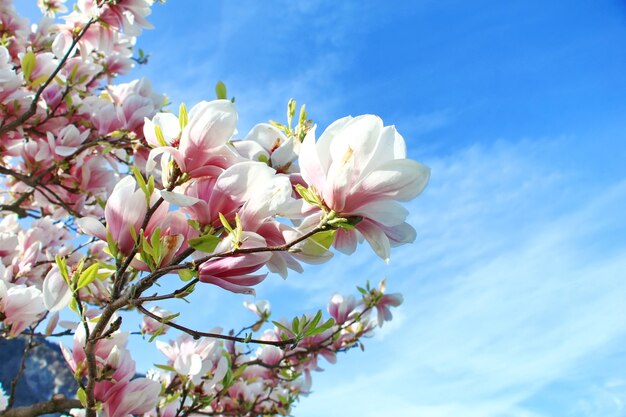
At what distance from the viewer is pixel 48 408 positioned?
1.90 m

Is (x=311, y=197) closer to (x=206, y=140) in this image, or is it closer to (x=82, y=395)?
(x=206, y=140)

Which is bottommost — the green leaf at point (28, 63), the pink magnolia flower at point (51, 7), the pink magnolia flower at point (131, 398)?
the pink magnolia flower at point (131, 398)

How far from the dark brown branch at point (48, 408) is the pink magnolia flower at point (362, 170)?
1420mm

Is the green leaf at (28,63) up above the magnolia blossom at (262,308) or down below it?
above

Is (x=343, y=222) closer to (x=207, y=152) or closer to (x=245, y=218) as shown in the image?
(x=245, y=218)

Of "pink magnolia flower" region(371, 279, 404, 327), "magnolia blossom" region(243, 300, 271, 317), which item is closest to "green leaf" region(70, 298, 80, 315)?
"magnolia blossom" region(243, 300, 271, 317)

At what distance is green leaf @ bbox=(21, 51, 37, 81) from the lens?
2.50 metres

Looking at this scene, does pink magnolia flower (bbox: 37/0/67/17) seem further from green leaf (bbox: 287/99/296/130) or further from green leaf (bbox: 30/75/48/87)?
green leaf (bbox: 287/99/296/130)

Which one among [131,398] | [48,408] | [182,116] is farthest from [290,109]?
[48,408]

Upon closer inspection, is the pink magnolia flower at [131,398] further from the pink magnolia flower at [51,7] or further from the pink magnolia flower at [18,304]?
the pink magnolia flower at [51,7]

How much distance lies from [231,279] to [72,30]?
2690 mm

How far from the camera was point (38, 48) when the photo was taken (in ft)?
12.0

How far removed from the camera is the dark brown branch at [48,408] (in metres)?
1.87

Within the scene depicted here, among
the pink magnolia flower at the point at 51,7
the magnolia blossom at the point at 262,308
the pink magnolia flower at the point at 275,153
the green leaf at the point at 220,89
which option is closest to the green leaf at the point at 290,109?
the pink magnolia flower at the point at 275,153
